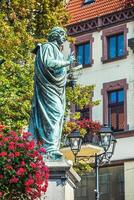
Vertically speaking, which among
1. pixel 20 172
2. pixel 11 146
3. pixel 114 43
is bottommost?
pixel 20 172

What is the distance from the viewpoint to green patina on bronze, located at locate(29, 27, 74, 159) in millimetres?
11789

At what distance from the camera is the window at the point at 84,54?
3853 cm

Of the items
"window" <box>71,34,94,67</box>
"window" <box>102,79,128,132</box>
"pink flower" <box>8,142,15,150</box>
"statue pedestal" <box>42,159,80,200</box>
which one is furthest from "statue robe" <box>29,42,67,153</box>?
"window" <box>71,34,94,67</box>

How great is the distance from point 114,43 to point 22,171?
27.1 meters

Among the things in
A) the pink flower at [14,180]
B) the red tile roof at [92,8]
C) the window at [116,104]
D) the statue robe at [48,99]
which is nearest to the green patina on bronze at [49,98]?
the statue robe at [48,99]

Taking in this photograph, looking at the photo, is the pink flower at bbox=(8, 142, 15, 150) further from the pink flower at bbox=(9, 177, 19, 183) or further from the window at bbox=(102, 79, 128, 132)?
the window at bbox=(102, 79, 128, 132)

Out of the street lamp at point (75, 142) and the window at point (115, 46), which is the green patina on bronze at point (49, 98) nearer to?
the street lamp at point (75, 142)

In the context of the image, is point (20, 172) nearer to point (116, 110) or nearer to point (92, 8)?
point (116, 110)

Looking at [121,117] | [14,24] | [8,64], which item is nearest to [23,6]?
[14,24]

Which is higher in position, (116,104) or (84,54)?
(84,54)

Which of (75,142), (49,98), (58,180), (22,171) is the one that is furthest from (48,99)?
(75,142)

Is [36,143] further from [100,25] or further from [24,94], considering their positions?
[100,25]

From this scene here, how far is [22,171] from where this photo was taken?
10.8m

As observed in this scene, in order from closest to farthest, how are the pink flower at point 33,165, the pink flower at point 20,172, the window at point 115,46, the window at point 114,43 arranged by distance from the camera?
the pink flower at point 20,172, the pink flower at point 33,165, the window at point 114,43, the window at point 115,46
